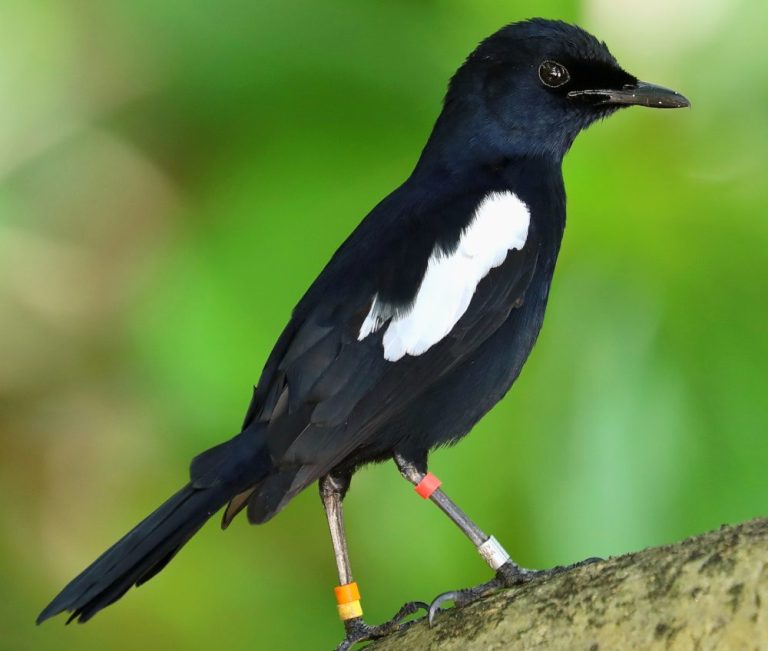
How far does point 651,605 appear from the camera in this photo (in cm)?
192

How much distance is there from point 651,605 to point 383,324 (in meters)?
0.85

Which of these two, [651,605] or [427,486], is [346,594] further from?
[651,605]

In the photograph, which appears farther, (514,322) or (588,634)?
(514,322)

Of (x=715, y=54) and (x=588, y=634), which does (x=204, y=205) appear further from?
(x=588, y=634)

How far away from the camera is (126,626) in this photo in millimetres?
3637

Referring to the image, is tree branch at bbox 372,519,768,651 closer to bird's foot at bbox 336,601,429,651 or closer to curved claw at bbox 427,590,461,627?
curved claw at bbox 427,590,461,627

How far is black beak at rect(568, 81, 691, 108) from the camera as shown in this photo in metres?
2.99

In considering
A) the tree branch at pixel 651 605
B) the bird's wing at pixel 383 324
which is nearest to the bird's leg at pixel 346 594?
the bird's wing at pixel 383 324

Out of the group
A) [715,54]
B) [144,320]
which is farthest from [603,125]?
[144,320]

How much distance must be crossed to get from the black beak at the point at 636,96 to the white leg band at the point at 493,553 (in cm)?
113

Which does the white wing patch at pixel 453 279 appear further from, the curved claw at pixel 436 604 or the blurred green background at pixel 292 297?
the blurred green background at pixel 292 297

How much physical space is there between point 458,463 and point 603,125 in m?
1.09

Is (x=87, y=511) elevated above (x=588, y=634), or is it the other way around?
(x=87, y=511)

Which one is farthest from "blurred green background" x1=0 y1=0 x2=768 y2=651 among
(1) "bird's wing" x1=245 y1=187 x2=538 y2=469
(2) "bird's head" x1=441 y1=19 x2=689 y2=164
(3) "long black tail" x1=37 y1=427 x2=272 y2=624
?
(3) "long black tail" x1=37 y1=427 x2=272 y2=624
